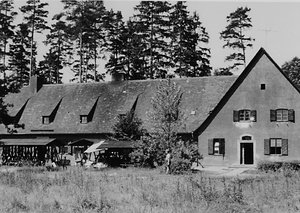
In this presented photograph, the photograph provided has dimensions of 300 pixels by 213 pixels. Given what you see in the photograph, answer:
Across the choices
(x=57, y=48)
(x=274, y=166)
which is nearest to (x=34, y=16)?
(x=57, y=48)

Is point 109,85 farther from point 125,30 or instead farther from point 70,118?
point 125,30

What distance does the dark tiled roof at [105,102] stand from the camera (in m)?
40.1

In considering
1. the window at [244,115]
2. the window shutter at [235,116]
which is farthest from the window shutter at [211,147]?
the window at [244,115]

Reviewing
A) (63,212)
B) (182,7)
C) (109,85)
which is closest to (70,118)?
(109,85)

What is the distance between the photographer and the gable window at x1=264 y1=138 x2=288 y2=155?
1382 inches

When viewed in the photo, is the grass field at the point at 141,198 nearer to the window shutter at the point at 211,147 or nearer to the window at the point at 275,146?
the window at the point at 275,146

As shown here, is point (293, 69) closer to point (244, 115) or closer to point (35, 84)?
point (244, 115)

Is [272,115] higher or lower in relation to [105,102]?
lower

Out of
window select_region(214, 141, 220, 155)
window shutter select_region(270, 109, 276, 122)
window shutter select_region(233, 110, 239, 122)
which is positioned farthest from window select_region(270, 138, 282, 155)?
window select_region(214, 141, 220, 155)

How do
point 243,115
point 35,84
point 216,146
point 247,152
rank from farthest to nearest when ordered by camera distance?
point 35,84
point 216,146
point 243,115
point 247,152

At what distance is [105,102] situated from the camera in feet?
143

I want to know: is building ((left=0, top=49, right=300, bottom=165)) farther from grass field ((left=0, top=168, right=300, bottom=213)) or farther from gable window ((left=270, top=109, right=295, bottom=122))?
grass field ((left=0, top=168, right=300, bottom=213))

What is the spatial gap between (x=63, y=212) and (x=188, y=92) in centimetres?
2902

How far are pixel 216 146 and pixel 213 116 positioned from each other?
2276mm
